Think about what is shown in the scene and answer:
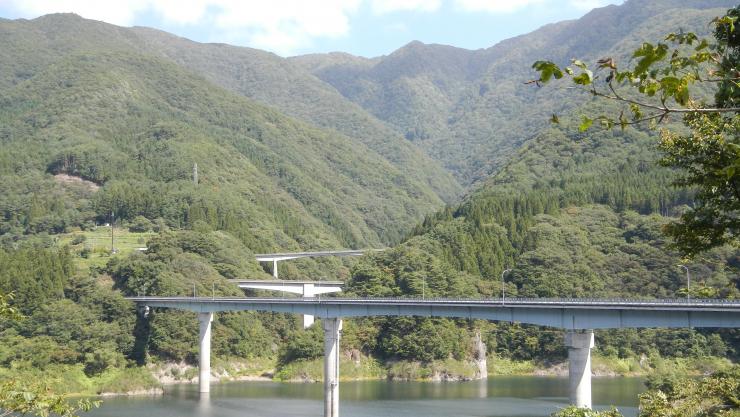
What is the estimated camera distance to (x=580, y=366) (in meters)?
68.7

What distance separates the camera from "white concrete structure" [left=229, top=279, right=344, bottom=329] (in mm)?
134500

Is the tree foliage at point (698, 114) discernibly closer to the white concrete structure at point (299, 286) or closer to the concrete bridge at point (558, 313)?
the concrete bridge at point (558, 313)

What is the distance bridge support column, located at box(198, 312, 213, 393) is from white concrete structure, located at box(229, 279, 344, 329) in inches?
868

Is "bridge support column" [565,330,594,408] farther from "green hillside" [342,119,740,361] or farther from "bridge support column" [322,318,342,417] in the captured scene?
"green hillside" [342,119,740,361]

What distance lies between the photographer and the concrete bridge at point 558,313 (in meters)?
65.6

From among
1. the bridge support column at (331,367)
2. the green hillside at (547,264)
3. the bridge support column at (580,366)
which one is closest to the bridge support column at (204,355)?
the bridge support column at (331,367)

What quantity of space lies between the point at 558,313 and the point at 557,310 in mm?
235

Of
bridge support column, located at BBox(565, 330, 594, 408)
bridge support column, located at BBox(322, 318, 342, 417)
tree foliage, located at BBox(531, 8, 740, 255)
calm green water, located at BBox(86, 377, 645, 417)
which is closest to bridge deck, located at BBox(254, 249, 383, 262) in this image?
calm green water, located at BBox(86, 377, 645, 417)

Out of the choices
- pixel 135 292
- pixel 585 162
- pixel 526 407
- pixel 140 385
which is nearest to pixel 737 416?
pixel 526 407

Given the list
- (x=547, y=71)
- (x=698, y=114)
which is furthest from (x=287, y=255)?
(x=547, y=71)

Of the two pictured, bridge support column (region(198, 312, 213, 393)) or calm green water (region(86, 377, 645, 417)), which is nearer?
calm green water (region(86, 377, 645, 417))

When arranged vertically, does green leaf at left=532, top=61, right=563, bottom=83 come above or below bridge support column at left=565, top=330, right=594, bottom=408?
above

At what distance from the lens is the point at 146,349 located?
114 m

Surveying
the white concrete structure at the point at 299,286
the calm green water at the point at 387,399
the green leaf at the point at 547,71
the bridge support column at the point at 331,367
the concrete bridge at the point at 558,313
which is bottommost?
the calm green water at the point at 387,399
